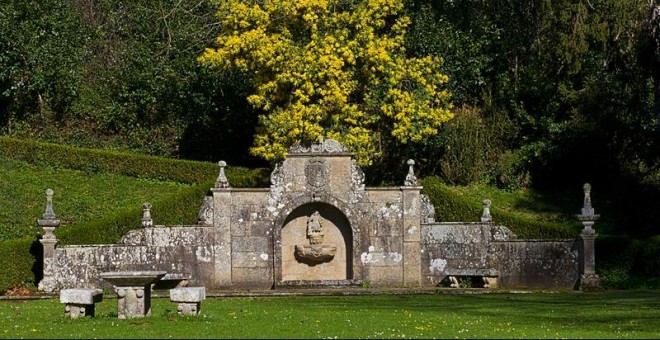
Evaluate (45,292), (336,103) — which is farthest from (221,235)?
(336,103)

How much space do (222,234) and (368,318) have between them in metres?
11.8

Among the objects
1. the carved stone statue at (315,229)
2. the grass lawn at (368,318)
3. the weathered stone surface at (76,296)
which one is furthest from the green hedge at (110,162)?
the weathered stone surface at (76,296)

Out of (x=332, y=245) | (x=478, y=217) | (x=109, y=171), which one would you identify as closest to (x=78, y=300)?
(x=332, y=245)

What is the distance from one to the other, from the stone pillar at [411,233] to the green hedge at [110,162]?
932 cm

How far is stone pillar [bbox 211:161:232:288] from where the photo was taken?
34188 mm

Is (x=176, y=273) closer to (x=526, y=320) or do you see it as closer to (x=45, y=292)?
(x=45, y=292)

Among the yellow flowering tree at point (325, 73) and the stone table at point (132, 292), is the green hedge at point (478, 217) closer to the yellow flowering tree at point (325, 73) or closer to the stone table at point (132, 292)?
the yellow flowering tree at point (325, 73)

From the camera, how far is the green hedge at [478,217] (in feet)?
120

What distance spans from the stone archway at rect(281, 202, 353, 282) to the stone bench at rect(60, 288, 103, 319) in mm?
11901

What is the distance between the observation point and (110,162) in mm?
44625

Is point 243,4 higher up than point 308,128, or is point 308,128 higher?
point 243,4

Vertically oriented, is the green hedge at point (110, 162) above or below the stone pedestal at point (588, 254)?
above

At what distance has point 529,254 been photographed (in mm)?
34000

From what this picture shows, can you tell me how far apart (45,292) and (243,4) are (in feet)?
38.8
